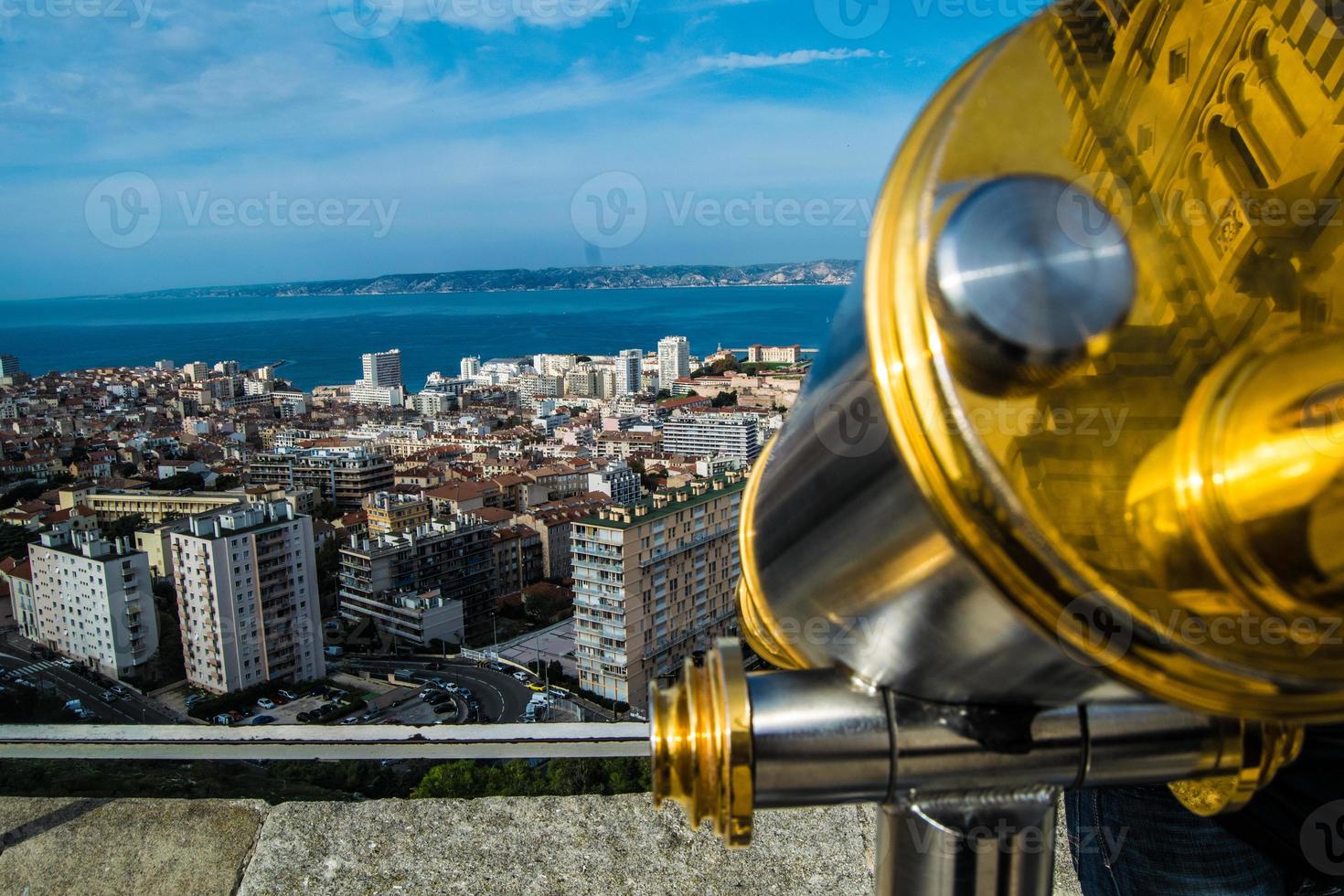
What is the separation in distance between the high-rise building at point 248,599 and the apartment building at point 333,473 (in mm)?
9625

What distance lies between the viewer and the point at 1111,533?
1.15ft

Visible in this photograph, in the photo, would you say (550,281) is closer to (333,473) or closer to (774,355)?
Result: (774,355)

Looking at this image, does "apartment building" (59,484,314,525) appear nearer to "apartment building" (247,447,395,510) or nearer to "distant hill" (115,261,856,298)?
"apartment building" (247,447,395,510)

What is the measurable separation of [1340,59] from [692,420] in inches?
1227

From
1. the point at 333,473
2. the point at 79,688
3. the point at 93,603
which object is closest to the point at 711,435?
the point at 333,473

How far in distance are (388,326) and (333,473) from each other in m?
54.3

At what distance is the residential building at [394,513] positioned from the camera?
70.0 ft

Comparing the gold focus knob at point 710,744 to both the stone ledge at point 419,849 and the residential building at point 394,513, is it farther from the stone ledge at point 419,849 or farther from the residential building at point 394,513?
the residential building at point 394,513

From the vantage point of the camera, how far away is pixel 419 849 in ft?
5.41

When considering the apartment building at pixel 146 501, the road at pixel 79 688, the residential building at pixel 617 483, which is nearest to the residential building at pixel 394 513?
the apartment building at pixel 146 501

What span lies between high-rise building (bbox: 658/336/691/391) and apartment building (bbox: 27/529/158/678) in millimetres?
33834

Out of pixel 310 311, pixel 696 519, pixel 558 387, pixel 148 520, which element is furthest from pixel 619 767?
pixel 310 311

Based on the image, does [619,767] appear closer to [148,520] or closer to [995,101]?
[995,101]

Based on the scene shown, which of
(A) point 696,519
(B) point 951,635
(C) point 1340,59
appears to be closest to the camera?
(C) point 1340,59
